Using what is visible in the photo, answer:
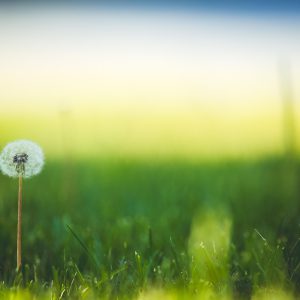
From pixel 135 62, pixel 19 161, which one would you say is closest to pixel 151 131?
pixel 135 62

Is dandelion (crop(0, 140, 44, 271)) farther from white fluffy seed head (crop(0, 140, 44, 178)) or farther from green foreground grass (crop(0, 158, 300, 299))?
green foreground grass (crop(0, 158, 300, 299))

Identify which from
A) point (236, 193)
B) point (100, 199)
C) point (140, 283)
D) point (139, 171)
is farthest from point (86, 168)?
point (140, 283)

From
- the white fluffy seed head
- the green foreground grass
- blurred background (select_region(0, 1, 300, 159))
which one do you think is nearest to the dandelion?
the white fluffy seed head

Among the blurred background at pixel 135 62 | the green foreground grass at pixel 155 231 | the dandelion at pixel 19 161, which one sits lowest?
the green foreground grass at pixel 155 231

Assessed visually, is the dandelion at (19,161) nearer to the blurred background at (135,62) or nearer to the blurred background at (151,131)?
the blurred background at (151,131)

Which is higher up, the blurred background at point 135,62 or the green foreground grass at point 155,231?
the blurred background at point 135,62

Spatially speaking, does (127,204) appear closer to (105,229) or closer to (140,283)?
(105,229)

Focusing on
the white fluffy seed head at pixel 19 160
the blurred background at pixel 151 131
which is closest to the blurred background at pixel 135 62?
the blurred background at pixel 151 131

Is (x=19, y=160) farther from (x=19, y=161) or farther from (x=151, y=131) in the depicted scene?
(x=151, y=131)

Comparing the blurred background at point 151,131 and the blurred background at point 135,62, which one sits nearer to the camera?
the blurred background at point 151,131
